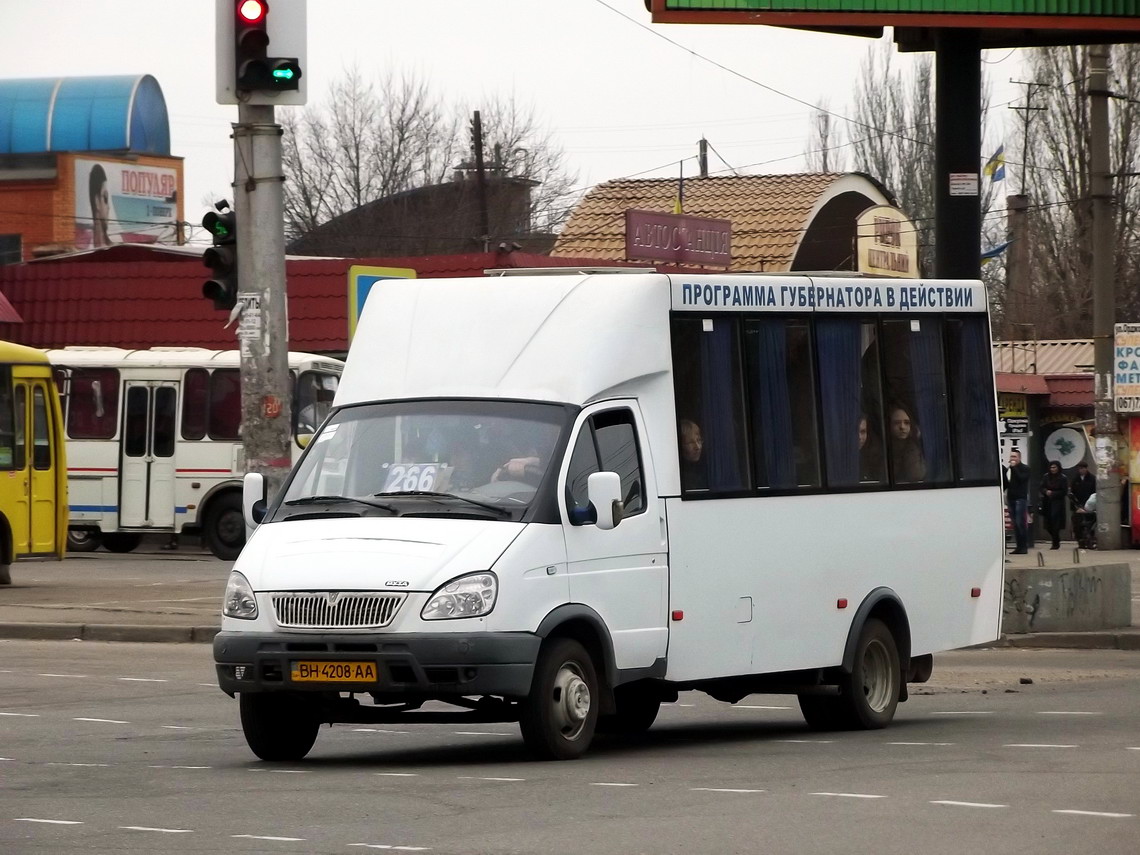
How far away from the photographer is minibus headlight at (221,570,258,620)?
1028 centimetres

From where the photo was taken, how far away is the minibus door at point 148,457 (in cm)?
3142

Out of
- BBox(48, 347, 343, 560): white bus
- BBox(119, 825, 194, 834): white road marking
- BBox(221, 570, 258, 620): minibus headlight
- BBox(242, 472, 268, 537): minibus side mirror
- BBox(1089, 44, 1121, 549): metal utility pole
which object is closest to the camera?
BBox(119, 825, 194, 834): white road marking

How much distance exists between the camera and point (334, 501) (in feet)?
35.1

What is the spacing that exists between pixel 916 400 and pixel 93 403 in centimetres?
2096

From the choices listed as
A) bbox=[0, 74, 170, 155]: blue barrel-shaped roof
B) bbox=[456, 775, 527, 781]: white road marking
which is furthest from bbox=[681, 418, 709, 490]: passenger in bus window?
bbox=[0, 74, 170, 155]: blue barrel-shaped roof

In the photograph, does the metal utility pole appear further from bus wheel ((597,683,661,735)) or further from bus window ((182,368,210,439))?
bus wheel ((597,683,661,735))

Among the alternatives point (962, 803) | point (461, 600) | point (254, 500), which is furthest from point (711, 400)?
point (962, 803)

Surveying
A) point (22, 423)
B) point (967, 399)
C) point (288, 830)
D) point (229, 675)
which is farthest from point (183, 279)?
point (288, 830)

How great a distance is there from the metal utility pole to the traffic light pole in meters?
16.6

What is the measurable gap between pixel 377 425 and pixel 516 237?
189 ft

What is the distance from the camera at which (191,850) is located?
25.2 ft

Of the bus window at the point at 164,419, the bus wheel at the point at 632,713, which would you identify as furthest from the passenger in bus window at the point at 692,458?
the bus window at the point at 164,419

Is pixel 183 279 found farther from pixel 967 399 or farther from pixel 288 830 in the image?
pixel 288 830

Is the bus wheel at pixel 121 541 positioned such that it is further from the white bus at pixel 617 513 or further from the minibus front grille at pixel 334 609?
the minibus front grille at pixel 334 609
